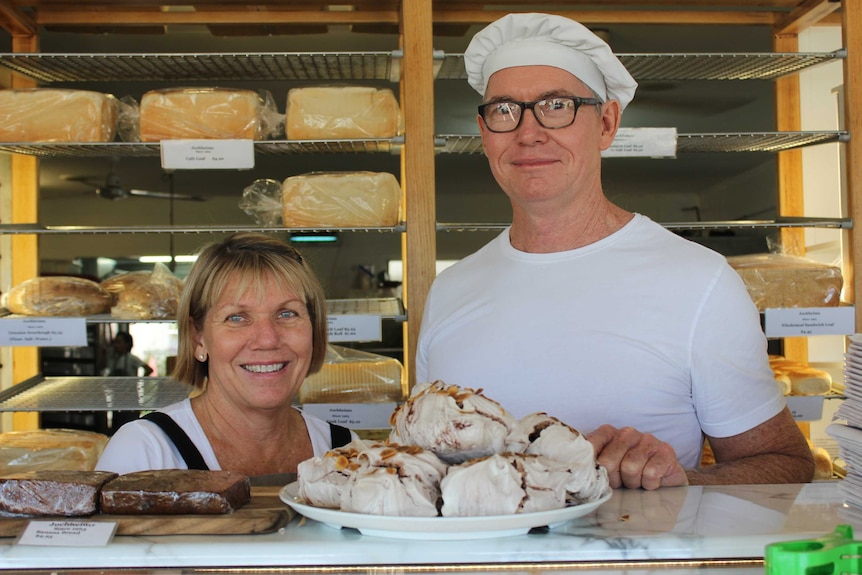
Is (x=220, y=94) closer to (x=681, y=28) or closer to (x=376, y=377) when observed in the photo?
(x=376, y=377)

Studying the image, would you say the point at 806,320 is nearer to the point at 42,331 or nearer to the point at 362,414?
the point at 362,414

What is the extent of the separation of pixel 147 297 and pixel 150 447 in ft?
3.88

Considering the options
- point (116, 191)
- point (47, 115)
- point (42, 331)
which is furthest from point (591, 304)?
point (116, 191)

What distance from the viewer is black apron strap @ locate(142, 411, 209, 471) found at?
1566mm

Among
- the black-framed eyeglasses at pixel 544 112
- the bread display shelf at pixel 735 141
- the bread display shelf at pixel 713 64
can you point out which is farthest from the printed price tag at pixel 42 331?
the black-framed eyeglasses at pixel 544 112

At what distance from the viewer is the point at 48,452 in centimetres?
232

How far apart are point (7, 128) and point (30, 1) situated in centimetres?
47

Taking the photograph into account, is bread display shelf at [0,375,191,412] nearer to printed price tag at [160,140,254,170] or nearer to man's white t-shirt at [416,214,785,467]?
printed price tag at [160,140,254,170]

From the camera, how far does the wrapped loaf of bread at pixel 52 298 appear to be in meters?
2.59

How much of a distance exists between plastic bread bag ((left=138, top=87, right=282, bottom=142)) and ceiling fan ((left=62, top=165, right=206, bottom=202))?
5.37 feet

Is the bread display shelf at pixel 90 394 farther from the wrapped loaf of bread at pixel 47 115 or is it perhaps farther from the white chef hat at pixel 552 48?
the white chef hat at pixel 552 48

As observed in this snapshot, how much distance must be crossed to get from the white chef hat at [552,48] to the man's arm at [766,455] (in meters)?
0.75

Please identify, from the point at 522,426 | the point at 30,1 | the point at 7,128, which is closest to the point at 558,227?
the point at 522,426

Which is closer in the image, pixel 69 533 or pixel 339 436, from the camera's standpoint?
pixel 69 533
